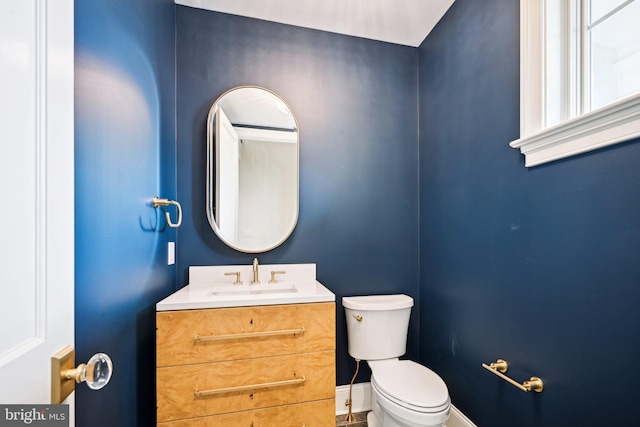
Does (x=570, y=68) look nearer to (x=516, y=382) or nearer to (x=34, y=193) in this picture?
(x=516, y=382)

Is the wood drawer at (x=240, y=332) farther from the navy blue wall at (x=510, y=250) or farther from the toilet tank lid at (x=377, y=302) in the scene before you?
the navy blue wall at (x=510, y=250)

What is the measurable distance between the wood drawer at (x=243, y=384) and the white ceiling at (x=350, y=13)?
1958 millimetres

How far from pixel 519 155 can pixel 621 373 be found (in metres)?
0.84

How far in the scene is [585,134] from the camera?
3.23 feet

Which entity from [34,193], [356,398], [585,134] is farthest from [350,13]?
[356,398]

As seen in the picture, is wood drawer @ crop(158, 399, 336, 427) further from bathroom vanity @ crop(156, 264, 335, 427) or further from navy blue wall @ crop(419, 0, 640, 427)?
navy blue wall @ crop(419, 0, 640, 427)

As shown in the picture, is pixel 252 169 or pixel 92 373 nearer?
pixel 92 373

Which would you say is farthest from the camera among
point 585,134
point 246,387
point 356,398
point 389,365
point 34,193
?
point 356,398

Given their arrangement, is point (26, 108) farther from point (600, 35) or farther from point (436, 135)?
point (436, 135)

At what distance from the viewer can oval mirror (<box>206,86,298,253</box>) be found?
5.75ft

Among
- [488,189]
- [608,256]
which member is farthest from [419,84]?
[608,256]

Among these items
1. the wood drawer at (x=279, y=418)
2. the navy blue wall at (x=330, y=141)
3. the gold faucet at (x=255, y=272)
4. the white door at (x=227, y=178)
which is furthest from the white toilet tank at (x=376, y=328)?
the white door at (x=227, y=178)

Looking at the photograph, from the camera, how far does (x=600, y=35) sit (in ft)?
3.59

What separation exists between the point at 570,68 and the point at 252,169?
1.60 metres
